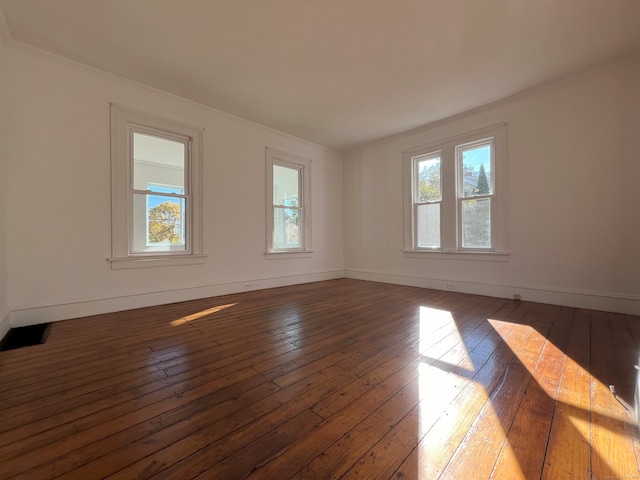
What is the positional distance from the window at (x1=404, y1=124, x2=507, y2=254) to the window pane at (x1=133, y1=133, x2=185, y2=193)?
3846mm

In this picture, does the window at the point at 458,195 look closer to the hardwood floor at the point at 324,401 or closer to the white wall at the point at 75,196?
the hardwood floor at the point at 324,401

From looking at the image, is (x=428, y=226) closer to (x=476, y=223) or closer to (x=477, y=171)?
(x=476, y=223)

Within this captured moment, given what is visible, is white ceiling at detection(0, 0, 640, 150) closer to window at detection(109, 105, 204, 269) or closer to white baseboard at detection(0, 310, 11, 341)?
window at detection(109, 105, 204, 269)

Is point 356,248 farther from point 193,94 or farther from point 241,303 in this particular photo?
point 193,94

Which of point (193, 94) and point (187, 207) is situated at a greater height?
point (193, 94)

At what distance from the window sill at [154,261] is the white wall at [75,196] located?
0.25ft

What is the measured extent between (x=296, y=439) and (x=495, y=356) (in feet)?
5.42

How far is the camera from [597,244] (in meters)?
3.25

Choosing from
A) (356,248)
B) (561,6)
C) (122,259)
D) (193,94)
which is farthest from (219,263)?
(561,6)

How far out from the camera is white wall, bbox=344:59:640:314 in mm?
3076

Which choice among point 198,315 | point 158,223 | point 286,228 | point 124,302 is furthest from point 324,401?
point 286,228

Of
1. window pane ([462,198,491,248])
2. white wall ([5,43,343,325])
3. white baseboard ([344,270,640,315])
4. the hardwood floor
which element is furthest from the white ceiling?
the hardwood floor

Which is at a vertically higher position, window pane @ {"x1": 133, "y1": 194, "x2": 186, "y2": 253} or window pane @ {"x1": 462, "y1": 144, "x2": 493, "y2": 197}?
window pane @ {"x1": 462, "y1": 144, "x2": 493, "y2": 197}

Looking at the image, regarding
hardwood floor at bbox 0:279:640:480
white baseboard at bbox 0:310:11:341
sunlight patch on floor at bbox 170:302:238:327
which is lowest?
hardwood floor at bbox 0:279:640:480
